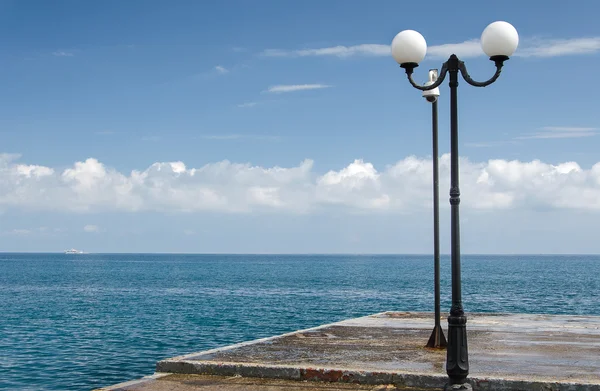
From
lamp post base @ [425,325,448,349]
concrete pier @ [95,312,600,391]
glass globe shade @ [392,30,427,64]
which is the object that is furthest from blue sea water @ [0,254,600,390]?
glass globe shade @ [392,30,427,64]

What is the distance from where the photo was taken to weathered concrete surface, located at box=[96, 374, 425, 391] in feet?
37.2

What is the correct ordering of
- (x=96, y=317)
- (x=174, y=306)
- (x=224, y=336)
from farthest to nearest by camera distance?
1. (x=174, y=306)
2. (x=96, y=317)
3. (x=224, y=336)

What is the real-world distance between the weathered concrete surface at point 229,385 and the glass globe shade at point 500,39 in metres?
5.28

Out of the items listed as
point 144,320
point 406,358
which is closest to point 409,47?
point 406,358

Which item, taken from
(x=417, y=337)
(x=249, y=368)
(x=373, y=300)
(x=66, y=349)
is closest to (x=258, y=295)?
(x=373, y=300)

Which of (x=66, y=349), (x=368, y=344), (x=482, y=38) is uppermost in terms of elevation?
(x=482, y=38)

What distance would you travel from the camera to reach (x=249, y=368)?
12.4 m

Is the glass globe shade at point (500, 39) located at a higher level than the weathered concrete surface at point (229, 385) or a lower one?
higher

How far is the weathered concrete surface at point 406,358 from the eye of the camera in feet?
37.9

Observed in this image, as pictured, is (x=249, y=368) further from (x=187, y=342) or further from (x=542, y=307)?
(x=542, y=307)

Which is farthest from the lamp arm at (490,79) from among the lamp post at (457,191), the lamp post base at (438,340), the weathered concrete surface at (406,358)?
the lamp post base at (438,340)

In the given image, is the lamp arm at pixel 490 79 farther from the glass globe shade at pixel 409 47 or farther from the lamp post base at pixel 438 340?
the lamp post base at pixel 438 340

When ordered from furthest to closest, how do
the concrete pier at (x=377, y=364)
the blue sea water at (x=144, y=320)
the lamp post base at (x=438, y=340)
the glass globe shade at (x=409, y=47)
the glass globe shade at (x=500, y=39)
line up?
the blue sea water at (x=144, y=320) < the lamp post base at (x=438, y=340) < the concrete pier at (x=377, y=364) < the glass globe shade at (x=409, y=47) < the glass globe shade at (x=500, y=39)

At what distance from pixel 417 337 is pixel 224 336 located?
18.7m
